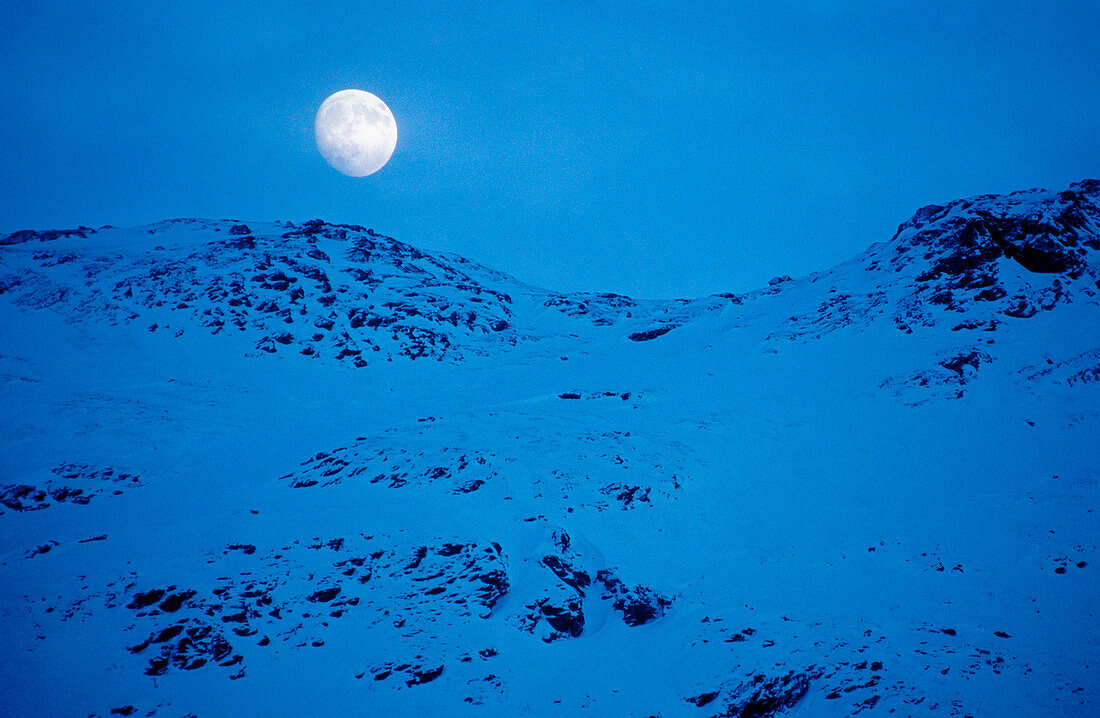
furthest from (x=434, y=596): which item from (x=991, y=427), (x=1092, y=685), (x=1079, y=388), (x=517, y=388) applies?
(x=1079, y=388)

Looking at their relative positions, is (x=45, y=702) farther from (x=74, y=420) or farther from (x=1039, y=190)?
(x=1039, y=190)

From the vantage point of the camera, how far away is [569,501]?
25203 mm

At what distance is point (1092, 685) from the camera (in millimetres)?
12961

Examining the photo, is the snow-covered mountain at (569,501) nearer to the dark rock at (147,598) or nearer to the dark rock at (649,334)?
the dark rock at (147,598)

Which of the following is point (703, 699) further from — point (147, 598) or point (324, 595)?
point (147, 598)

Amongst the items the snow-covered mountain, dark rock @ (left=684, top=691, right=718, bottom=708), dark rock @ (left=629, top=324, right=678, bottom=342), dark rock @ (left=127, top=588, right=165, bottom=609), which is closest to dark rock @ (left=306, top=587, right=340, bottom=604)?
the snow-covered mountain

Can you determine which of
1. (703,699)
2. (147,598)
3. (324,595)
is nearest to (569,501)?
(324,595)

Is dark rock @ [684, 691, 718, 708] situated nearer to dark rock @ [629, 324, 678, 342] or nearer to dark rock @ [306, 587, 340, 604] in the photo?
dark rock @ [306, 587, 340, 604]

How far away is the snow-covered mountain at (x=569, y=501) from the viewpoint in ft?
51.3

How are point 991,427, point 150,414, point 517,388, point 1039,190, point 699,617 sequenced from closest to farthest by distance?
1. point 699,617
2. point 991,427
3. point 150,414
4. point 517,388
5. point 1039,190

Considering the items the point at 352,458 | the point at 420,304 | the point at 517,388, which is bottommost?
the point at 352,458

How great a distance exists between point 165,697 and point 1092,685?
2279 centimetres

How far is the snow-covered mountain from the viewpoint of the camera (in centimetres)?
1562

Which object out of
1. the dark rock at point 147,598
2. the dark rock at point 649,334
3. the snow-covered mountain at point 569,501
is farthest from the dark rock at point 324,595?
the dark rock at point 649,334
